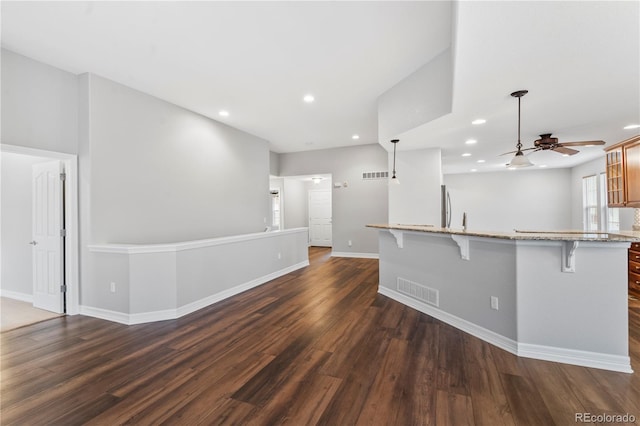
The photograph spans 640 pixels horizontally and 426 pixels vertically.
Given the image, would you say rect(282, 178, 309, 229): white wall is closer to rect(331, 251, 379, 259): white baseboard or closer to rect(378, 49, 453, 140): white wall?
rect(331, 251, 379, 259): white baseboard

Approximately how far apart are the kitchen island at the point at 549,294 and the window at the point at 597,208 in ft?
16.8

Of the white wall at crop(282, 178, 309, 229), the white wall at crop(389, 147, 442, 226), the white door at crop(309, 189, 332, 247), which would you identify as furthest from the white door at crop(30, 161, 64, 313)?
the white door at crop(309, 189, 332, 247)

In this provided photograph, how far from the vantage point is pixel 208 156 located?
5.30 meters

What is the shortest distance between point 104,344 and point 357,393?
8.73ft

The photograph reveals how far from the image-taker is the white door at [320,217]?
33.6ft

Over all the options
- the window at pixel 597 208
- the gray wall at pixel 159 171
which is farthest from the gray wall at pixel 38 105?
the window at pixel 597 208

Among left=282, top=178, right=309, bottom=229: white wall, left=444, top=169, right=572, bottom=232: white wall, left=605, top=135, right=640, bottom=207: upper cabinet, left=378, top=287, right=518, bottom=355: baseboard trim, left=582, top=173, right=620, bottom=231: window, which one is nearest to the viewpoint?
left=378, top=287, right=518, bottom=355: baseboard trim

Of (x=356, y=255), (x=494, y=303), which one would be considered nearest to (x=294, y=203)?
(x=356, y=255)

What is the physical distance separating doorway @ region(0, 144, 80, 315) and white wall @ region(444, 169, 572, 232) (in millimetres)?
10043

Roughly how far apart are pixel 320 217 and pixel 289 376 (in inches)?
322

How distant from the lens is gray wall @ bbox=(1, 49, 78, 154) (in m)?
3.08

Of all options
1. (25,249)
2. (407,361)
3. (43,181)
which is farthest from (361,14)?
(25,249)

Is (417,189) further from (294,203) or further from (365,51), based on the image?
(294,203)

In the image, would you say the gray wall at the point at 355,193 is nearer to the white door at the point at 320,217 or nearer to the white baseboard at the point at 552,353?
the white door at the point at 320,217
